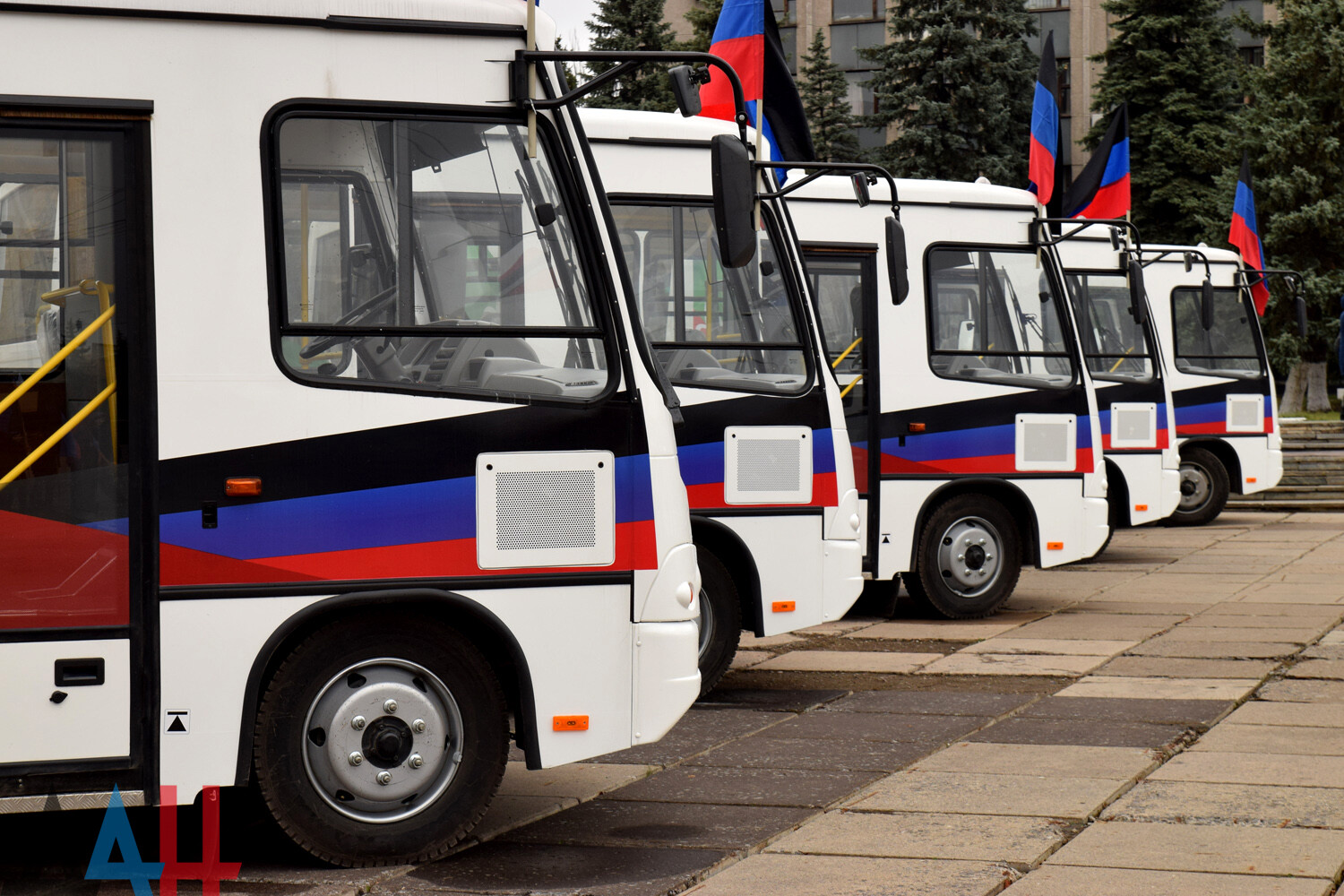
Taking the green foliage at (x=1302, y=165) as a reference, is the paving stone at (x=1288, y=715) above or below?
below

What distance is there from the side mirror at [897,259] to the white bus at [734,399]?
2.54 ft

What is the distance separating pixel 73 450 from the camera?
4.97 metres

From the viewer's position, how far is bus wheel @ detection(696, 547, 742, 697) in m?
8.47

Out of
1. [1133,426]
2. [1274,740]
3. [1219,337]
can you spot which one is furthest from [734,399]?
[1219,337]

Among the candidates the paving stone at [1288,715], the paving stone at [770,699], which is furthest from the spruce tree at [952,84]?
the paving stone at [1288,715]

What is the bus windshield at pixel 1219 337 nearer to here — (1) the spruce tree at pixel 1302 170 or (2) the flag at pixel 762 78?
(2) the flag at pixel 762 78

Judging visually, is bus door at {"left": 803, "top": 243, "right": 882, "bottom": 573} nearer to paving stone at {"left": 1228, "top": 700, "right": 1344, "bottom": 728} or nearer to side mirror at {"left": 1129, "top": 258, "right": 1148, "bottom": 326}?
side mirror at {"left": 1129, "top": 258, "right": 1148, "bottom": 326}

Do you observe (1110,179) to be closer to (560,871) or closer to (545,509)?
(545,509)

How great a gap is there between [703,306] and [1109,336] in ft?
26.8

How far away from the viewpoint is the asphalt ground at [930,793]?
522 centimetres

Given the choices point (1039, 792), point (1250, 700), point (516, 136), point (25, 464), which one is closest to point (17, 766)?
point (25, 464)

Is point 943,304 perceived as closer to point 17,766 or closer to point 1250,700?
point 1250,700

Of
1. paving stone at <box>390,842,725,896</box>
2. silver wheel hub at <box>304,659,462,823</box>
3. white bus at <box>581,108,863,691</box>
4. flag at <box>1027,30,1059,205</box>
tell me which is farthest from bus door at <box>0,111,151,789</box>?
flag at <box>1027,30,1059,205</box>

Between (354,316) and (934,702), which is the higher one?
(354,316)
